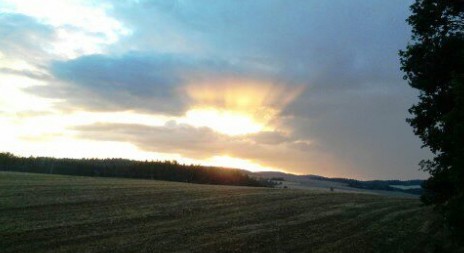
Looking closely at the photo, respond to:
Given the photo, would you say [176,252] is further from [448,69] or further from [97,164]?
[97,164]

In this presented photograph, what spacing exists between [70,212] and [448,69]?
21.8m

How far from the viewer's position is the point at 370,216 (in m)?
32.4

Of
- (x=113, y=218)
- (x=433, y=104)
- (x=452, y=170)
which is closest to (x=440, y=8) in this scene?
(x=433, y=104)

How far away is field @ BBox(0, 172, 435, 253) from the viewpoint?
2292 centimetres

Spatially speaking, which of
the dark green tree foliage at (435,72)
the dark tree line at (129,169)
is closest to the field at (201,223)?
the dark green tree foliage at (435,72)

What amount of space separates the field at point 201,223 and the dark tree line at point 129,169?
160 feet

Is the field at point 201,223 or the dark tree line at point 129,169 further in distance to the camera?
the dark tree line at point 129,169

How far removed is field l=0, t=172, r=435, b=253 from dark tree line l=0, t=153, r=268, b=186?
4883 centimetres

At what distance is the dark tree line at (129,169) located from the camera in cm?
9044

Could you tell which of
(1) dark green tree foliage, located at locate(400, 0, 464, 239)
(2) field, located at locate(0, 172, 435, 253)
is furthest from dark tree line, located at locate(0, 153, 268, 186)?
(1) dark green tree foliage, located at locate(400, 0, 464, 239)

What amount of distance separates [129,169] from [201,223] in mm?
65274

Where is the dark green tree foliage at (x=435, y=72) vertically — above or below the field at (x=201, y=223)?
above

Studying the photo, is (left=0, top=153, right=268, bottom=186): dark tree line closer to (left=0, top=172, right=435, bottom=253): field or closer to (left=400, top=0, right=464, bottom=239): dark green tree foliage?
(left=0, top=172, right=435, bottom=253): field

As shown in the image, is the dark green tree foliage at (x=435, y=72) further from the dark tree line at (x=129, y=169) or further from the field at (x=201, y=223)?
the dark tree line at (x=129, y=169)
